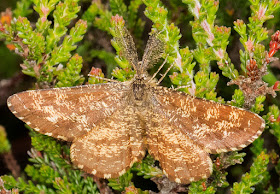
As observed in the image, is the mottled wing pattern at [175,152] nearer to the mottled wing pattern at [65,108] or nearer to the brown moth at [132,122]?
the brown moth at [132,122]

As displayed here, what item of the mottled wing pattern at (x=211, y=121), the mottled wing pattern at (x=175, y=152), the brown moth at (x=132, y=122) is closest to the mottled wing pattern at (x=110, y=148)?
the brown moth at (x=132, y=122)

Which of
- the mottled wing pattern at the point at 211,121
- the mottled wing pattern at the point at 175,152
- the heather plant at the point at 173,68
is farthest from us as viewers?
the heather plant at the point at 173,68

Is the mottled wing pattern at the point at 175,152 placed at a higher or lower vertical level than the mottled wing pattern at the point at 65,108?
lower

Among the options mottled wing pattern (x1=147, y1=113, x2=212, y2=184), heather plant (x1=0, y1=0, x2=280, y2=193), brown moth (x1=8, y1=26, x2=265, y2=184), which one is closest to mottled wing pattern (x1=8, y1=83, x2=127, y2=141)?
brown moth (x1=8, y1=26, x2=265, y2=184)

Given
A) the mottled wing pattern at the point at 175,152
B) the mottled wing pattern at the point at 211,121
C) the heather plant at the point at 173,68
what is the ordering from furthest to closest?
the heather plant at the point at 173,68, the mottled wing pattern at the point at 175,152, the mottled wing pattern at the point at 211,121

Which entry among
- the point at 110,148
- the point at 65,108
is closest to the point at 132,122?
the point at 110,148

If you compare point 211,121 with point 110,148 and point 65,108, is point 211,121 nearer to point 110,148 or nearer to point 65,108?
point 110,148

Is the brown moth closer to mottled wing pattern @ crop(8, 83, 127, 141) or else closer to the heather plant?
mottled wing pattern @ crop(8, 83, 127, 141)

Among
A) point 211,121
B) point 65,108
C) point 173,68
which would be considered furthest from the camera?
point 173,68
